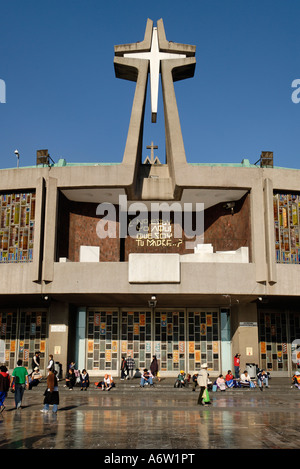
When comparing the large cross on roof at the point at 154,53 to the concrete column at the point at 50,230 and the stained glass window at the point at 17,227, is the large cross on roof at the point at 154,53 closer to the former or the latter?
the concrete column at the point at 50,230

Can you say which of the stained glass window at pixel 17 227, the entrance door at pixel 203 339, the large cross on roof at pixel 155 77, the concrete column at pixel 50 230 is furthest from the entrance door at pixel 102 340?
the large cross on roof at pixel 155 77

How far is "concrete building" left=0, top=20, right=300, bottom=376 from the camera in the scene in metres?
22.7

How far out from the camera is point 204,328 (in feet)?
87.4

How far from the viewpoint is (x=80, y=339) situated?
2625 cm

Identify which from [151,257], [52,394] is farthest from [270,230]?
[52,394]

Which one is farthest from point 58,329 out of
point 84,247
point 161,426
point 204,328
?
point 161,426

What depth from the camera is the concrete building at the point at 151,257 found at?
22.7 metres

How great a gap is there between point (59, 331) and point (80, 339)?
1914mm

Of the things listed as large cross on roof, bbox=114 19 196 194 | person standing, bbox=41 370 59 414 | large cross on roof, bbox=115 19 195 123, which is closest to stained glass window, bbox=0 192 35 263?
large cross on roof, bbox=114 19 196 194

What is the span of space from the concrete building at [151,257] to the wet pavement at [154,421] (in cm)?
486

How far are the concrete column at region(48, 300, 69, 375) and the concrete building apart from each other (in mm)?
52

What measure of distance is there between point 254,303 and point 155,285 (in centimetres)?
612

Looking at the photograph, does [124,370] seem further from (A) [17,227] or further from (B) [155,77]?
(B) [155,77]

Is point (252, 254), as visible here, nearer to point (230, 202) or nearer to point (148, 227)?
point (230, 202)
